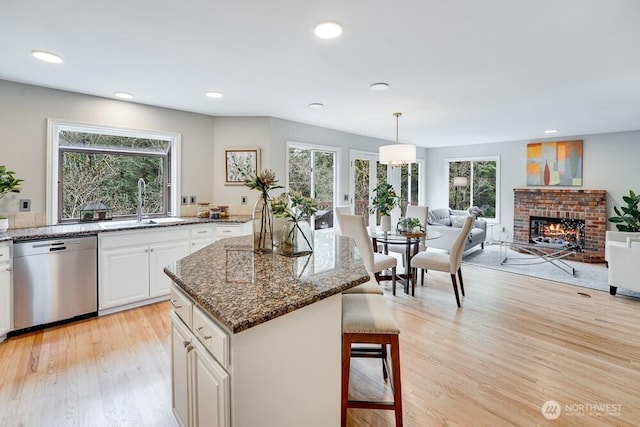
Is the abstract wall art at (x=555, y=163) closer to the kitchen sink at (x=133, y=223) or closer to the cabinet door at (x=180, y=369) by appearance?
the kitchen sink at (x=133, y=223)

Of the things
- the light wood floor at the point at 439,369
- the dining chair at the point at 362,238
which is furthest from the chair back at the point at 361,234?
the light wood floor at the point at 439,369

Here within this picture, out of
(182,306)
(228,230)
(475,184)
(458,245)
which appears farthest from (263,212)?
(475,184)

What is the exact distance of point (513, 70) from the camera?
107 inches

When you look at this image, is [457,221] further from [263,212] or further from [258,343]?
[258,343]

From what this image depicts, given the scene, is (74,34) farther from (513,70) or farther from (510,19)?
(513,70)

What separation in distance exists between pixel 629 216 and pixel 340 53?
6105mm

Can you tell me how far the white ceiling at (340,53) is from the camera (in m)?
1.84

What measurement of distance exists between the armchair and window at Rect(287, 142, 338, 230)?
12.7ft

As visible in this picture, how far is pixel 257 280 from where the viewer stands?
55.2 inches

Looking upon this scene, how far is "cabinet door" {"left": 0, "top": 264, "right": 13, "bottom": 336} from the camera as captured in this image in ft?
8.42

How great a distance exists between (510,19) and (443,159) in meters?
6.33

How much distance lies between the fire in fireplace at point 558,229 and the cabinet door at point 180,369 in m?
6.20

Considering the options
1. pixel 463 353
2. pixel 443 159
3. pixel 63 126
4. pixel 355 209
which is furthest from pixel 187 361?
pixel 443 159

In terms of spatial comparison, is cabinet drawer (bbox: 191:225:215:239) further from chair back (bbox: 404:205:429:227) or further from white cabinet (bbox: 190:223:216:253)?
chair back (bbox: 404:205:429:227)
